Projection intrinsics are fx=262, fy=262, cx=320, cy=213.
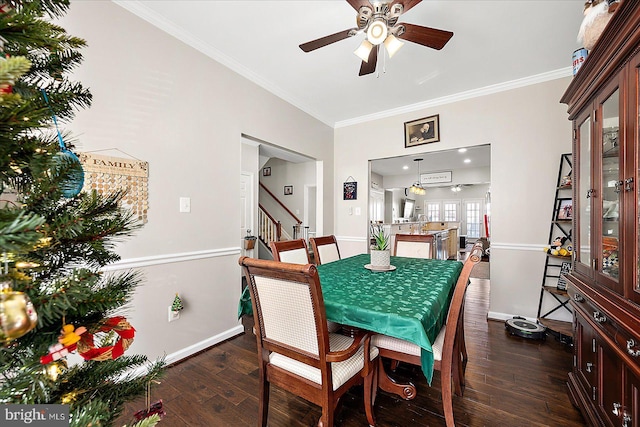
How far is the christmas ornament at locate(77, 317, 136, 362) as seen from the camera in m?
0.53

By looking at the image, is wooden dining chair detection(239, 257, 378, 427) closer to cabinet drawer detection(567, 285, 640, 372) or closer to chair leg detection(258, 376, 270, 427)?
chair leg detection(258, 376, 270, 427)

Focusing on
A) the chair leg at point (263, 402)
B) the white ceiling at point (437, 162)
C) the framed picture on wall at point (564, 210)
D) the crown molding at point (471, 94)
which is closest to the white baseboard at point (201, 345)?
the chair leg at point (263, 402)

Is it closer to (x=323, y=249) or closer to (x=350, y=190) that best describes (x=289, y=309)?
(x=323, y=249)

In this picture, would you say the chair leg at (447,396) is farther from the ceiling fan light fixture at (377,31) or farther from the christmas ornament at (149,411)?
the ceiling fan light fixture at (377,31)

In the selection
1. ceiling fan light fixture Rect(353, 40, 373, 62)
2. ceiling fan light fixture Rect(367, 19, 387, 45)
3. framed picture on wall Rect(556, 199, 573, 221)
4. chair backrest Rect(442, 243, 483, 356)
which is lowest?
chair backrest Rect(442, 243, 483, 356)

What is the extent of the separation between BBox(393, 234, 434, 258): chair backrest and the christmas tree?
2716 millimetres

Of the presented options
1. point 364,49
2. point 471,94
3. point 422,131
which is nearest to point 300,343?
point 364,49

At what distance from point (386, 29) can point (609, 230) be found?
5.48 feet

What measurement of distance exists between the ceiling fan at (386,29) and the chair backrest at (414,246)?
1.80 metres

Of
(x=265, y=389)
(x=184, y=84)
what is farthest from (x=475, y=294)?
(x=184, y=84)

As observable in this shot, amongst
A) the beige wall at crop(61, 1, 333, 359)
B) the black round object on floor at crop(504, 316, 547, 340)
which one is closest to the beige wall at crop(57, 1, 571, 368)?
the beige wall at crop(61, 1, 333, 359)

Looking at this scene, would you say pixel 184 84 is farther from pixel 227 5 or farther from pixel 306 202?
pixel 306 202

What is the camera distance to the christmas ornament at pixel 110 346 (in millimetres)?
528

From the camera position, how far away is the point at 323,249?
269cm
